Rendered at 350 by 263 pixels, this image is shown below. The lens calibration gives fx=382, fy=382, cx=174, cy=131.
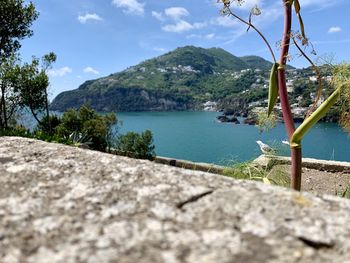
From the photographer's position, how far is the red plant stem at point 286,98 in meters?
3.20

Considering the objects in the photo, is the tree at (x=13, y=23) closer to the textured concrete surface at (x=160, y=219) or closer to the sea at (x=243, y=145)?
the sea at (x=243, y=145)

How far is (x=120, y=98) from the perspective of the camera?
19025 cm

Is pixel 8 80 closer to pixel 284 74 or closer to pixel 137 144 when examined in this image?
pixel 137 144

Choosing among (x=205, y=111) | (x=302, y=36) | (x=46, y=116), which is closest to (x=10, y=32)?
(x=46, y=116)

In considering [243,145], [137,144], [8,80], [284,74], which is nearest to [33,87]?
[8,80]

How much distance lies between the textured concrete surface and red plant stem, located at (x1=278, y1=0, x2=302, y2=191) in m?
1.82

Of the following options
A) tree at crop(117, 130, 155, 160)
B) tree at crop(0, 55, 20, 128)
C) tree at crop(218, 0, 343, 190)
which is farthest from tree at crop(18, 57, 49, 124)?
tree at crop(218, 0, 343, 190)

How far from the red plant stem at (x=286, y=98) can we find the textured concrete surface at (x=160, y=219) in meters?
1.82

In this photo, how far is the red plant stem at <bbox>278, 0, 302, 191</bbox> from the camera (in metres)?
3.20

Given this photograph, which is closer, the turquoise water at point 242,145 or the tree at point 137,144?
the tree at point 137,144

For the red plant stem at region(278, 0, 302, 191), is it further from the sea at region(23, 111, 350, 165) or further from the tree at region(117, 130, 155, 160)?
the tree at region(117, 130, 155, 160)

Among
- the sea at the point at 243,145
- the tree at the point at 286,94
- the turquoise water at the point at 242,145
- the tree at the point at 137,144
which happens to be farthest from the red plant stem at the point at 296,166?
the tree at the point at 137,144

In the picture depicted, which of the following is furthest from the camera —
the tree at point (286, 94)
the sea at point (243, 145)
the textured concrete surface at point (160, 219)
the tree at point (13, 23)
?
the tree at point (13, 23)

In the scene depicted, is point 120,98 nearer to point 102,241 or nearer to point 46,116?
point 46,116
